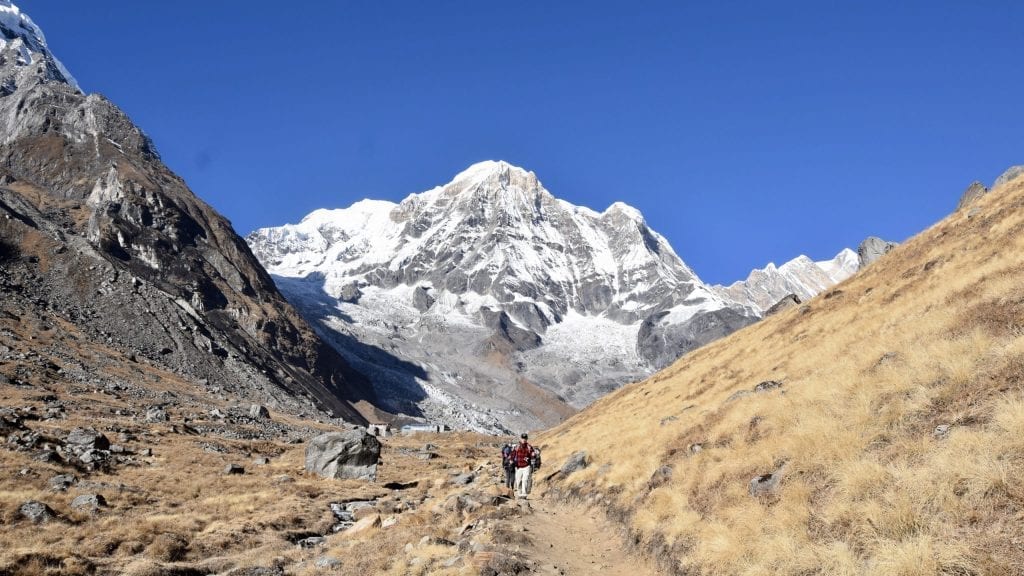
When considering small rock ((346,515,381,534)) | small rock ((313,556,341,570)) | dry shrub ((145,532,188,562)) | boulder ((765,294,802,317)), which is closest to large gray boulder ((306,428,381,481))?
small rock ((346,515,381,534))

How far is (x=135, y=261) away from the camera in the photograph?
132m

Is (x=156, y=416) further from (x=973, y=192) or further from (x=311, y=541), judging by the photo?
(x=973, y=192)

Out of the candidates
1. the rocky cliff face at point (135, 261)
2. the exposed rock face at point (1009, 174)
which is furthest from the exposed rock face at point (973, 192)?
the rocky cliff face at point (135, 261)

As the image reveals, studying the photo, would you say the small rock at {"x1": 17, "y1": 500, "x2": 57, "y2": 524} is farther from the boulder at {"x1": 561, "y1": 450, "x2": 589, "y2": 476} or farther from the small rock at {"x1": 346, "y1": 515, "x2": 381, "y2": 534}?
the boulder at {"x1": 561, "y1": 450, "x2": 589, "y2": 476}

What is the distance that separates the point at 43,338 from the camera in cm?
7456

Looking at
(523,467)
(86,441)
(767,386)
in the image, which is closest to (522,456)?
(523,467)

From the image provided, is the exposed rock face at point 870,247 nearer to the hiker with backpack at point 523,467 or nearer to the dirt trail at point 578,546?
the hiker with backpack at point 523,467

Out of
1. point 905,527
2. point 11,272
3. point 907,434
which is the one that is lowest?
point 905,527

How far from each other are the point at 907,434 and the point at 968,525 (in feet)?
10.5

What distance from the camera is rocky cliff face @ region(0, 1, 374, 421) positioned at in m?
96.7

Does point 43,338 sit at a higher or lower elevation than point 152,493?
higher

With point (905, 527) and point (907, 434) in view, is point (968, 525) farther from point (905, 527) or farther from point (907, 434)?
point (907, 434)

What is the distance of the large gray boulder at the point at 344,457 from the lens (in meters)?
39.4

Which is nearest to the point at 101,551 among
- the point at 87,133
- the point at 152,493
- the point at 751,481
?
the point at 152,493
